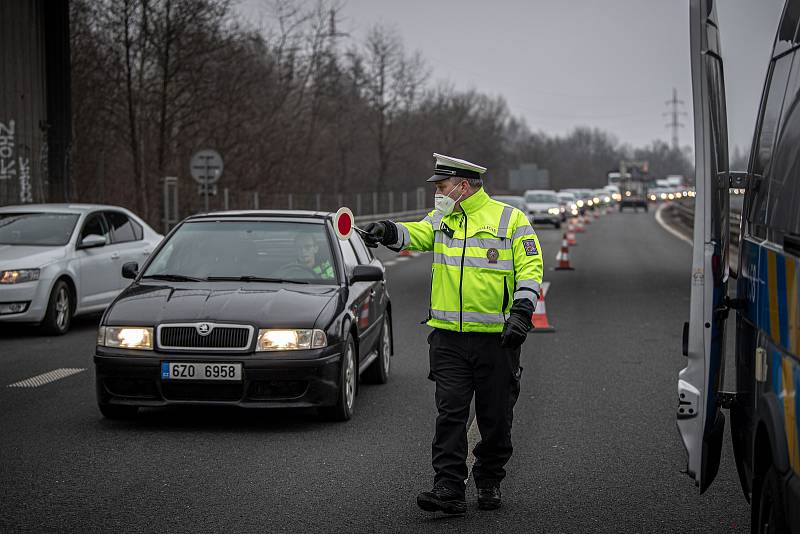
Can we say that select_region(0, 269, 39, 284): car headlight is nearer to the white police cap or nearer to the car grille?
the car grille

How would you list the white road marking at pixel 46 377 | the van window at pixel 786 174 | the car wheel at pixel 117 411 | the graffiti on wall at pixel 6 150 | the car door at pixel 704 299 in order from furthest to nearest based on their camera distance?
the graffiti on wall at pixel 6 150
the white road marking at pixel 46 377
the car wheel at pixel 117 411
the car door at pixel 704 299
the van window at pixel 786 174

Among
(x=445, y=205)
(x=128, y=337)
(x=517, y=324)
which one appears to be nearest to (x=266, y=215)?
(x=128, y=337)

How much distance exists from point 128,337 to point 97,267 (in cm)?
708

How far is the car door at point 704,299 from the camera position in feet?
15.7

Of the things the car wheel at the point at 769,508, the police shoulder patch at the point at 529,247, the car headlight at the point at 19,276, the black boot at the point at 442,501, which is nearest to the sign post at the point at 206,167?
the car headlight at the point at 19,276

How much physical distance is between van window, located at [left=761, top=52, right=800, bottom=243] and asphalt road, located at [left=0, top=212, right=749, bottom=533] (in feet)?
5.77

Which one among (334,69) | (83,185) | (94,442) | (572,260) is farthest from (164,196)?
(94,442)

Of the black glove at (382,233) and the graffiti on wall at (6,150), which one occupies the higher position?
the graffiti on wall at (6,150)

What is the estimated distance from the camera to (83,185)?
32.1 m

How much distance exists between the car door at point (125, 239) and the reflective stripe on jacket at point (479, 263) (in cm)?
969

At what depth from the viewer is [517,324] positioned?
5.93m

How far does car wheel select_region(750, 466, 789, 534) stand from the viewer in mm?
3992

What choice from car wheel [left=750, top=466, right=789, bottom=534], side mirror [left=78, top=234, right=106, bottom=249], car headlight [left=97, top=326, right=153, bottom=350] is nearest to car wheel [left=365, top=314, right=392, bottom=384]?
car headlight [left=97, top=326, right=153, bottom=350]

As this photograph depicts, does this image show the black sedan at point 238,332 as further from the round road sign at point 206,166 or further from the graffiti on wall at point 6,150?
the round road sign at point 206,166
